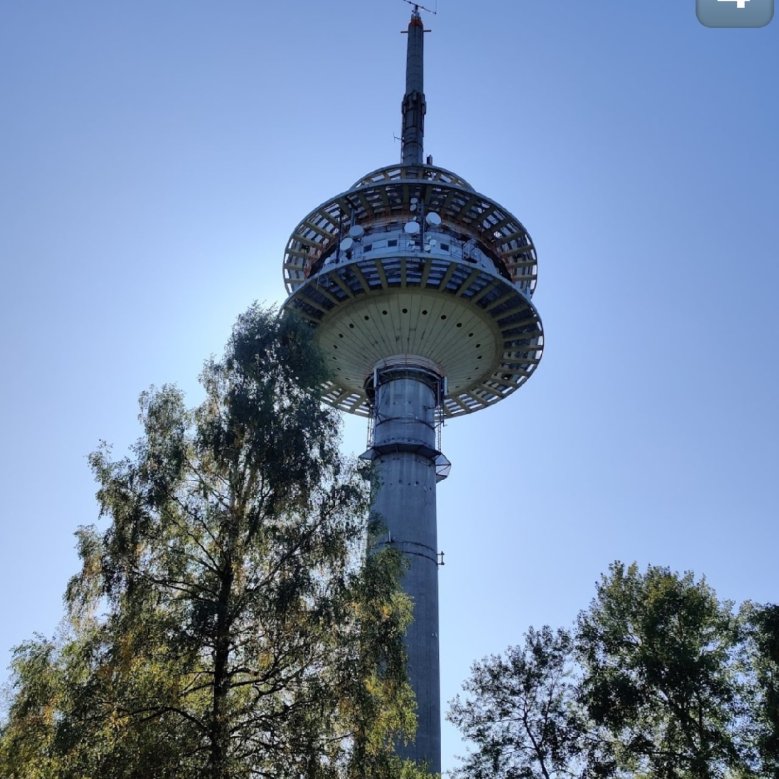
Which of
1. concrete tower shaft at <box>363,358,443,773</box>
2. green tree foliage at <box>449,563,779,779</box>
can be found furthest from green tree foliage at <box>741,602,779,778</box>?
concrete tower shaft at <box>363,358,443,773</box>

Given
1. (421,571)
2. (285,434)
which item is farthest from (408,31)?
(285,434)

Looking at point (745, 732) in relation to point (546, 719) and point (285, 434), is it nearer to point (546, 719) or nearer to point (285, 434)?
point (546, 719)

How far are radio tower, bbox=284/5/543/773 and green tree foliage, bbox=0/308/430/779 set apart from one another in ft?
39.8

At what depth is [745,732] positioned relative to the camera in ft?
59.6

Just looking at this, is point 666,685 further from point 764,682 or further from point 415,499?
point 415,499

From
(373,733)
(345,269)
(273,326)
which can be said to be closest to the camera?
(373,733)

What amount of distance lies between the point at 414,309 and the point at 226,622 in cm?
1932

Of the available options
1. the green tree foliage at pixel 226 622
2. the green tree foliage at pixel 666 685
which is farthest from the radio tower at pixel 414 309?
the green tree foliage at pixel 226 622

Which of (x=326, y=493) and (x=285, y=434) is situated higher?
(x=285, y=434)

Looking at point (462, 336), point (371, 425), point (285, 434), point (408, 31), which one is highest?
point (408, 31)

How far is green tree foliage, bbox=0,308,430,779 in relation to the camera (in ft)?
37.1

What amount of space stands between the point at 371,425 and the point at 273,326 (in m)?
14.7

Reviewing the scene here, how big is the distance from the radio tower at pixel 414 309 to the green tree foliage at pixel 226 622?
39.8ft

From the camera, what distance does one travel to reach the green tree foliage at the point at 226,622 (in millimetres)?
11305
